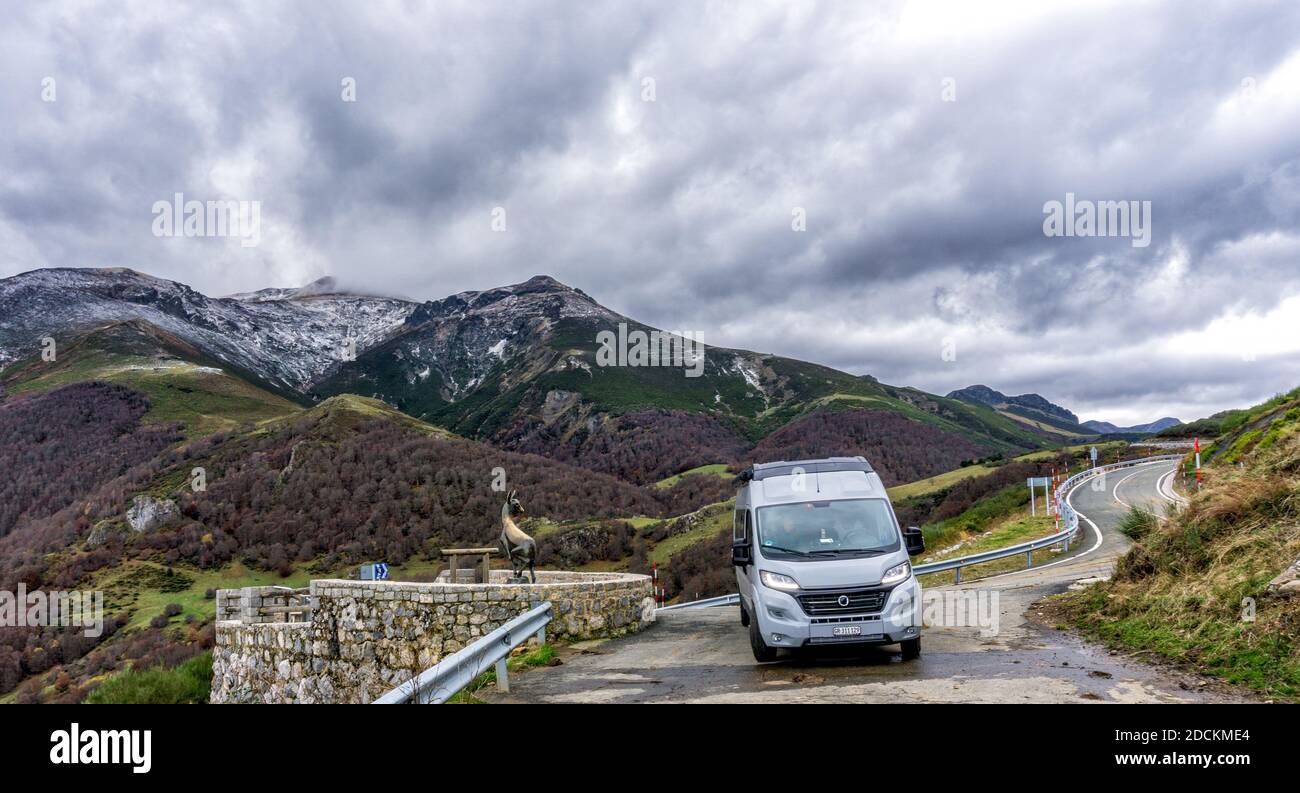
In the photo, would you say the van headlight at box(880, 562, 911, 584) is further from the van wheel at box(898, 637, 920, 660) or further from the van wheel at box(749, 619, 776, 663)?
the van wheel at box(749, 619, 776, 663)

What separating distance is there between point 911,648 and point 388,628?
9.73 meters

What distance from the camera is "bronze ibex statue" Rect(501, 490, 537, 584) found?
15000mm

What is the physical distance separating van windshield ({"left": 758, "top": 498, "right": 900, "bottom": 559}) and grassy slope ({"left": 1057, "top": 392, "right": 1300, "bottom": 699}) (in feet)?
9.90

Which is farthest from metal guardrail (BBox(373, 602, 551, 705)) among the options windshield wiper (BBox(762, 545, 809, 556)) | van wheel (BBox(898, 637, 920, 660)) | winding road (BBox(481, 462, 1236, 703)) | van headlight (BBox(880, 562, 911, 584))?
van wheel (BBox(898, 637, 920, 660))

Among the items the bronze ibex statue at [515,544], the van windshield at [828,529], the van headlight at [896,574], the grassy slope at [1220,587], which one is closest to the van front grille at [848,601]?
the van headlight at [896,574]

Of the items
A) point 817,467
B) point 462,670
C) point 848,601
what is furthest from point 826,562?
point 462,670

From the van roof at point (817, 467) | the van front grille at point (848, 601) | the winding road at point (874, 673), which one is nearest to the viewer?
the winding road at point (874, 673)

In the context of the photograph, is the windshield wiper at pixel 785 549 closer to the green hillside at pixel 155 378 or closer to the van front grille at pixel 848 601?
the van front grille at pixel 848 601

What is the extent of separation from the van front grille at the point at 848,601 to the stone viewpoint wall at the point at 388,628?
229 inches

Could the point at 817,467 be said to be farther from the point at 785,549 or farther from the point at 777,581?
the point at 777,581

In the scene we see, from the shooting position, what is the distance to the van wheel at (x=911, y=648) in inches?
351

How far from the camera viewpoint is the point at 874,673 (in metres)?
8.23
